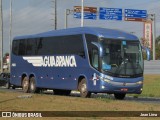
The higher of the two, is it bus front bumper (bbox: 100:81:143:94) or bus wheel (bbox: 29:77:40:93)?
bus front bumper (bbox: 100:81:143:94)

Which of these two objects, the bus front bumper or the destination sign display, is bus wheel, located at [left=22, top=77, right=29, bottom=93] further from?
the destination sign display

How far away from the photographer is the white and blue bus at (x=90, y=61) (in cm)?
2542

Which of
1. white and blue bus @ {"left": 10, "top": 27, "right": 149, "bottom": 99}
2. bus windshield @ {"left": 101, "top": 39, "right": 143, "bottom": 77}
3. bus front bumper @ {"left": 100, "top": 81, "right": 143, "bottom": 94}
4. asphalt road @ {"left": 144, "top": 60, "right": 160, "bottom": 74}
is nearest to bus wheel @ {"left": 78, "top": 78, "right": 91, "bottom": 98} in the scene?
white and blue bus @ {"left": 10, "top": 27, "right": 149, "bottom": 99}

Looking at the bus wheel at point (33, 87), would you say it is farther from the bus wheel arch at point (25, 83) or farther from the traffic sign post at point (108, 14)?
the traffic sign post at point (108, 14)

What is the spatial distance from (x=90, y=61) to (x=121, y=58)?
1596 mm

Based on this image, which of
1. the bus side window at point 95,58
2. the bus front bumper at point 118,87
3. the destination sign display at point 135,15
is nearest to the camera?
the bus front bumper at point 118,87

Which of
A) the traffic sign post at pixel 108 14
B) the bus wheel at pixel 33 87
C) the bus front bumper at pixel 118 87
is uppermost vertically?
the traffic sign post at pixel 108 14

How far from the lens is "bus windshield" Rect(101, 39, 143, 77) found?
25.3 m

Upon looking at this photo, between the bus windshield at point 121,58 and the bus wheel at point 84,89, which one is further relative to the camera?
the bus wheel at point 84,89

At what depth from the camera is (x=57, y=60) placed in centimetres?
2947

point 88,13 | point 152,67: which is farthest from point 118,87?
point 152,67

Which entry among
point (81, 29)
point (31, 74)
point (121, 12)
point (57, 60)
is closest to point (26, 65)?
point (31, 74)

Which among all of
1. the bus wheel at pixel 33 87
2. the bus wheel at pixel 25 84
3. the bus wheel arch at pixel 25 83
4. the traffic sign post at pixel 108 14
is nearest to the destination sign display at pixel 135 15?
the traffic sign post at pixel 108 14

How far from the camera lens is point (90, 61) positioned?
2589 cm
